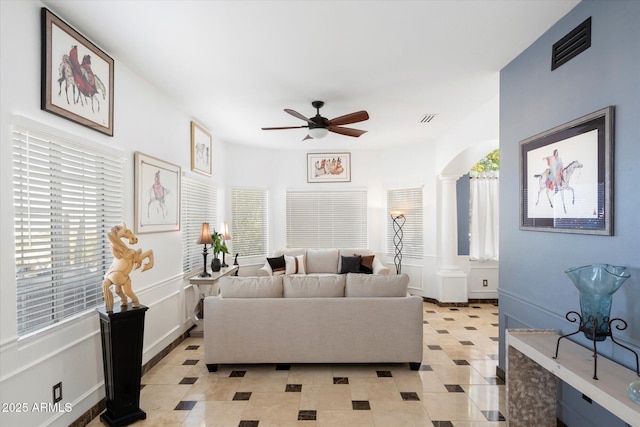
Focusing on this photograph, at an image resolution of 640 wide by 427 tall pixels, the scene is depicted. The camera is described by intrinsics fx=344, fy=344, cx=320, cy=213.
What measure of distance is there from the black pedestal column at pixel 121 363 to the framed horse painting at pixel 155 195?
1.05m

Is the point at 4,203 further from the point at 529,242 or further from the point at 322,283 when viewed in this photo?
the point at 529,242

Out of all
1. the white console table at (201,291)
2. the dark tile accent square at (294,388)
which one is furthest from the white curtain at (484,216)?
the white console table at (201,291)

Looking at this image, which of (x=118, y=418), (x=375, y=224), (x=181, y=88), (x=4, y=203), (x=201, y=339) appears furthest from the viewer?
(x=375, y=224)

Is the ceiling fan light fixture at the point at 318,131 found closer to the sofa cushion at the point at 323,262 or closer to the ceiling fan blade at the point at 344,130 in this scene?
the ceiling fan blade at the point at 344,130

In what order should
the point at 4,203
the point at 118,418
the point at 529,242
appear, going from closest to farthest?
the point at 4,203, the point at 118,418, the point at 529,242

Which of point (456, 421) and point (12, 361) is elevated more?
point (12, 361)

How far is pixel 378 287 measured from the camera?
11.7ft

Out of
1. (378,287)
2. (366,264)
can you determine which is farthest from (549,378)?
(366,264)

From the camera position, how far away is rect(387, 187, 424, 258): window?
265 inches

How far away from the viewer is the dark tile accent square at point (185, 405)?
9.38ft

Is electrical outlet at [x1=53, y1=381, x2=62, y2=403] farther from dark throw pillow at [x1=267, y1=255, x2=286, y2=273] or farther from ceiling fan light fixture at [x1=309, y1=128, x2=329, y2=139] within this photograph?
dark throw pillow at [x1=267, y1=255, x2=286, y2=273]

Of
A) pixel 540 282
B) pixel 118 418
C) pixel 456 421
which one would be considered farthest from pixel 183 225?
pixel 540 282

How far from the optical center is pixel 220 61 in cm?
313

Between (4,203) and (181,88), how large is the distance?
89.5 inches
